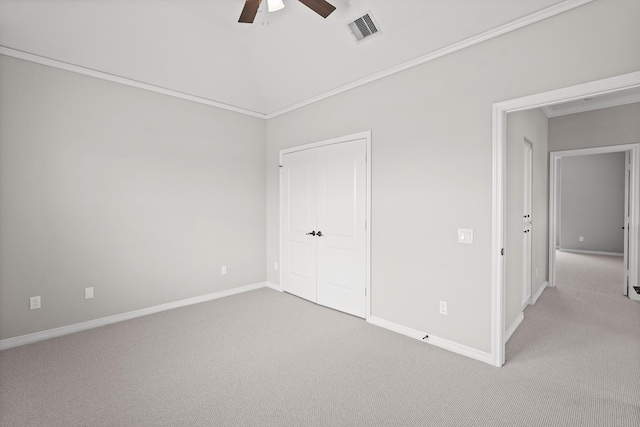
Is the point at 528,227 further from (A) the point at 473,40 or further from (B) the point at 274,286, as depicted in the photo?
(B) the point at 274,286

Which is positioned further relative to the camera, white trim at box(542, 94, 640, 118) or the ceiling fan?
white trim at box(542, 94, 640, 118)

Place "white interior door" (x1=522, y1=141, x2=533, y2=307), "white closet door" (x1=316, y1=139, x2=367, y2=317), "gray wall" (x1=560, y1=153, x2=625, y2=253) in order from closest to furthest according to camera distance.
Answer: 1. "white closet door" (x1=316, y1=139, x2=367, y2=317)
2. "white interior door" (x1=522, y1=141, x2=533, y2=307)
3. "gray wall" (x1=560, y1=153, x2=625, y2=253)

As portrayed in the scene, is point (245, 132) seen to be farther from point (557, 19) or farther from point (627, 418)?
point (627, 418)

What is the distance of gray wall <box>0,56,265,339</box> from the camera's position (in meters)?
2.86

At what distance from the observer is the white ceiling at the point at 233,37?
257 centimetres

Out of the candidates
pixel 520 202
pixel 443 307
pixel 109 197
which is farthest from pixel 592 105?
pixel 109 197

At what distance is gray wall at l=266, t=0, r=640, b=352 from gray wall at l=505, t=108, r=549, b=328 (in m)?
0.58

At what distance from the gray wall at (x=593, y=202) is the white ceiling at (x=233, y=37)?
25.7ft

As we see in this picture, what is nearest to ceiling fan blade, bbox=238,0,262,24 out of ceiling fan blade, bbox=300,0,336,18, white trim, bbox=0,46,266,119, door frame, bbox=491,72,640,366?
ceiling fan blade, bbox=300,0,336,18

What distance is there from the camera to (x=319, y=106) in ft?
13.1

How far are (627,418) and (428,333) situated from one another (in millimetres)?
1372

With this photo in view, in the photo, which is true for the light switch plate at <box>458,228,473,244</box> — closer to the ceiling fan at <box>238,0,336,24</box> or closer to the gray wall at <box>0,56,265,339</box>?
the ceiling fan at <box>238,0,336,24</box>

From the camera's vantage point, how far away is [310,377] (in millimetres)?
2348

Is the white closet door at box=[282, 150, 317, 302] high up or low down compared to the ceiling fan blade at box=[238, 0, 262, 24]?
down
